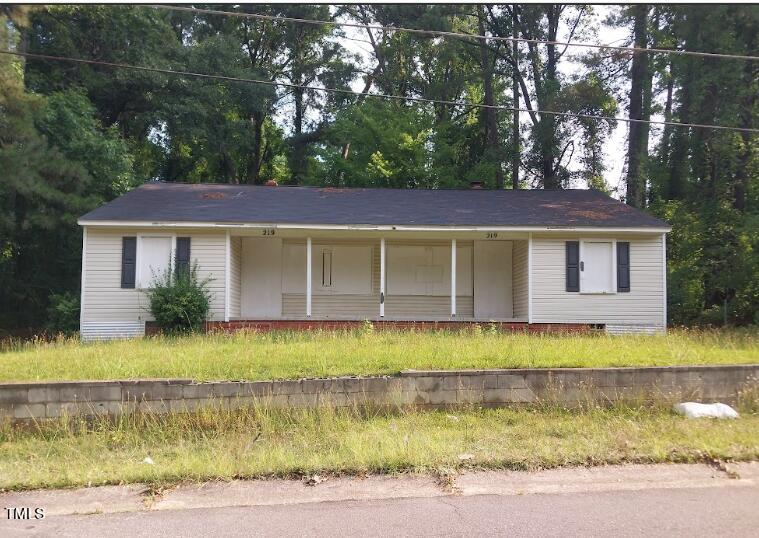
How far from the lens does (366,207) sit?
1733 cm

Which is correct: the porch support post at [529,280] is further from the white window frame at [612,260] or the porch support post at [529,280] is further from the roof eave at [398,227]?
the white window frame at [612,260]

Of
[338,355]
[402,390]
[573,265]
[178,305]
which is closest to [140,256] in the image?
[178,305]

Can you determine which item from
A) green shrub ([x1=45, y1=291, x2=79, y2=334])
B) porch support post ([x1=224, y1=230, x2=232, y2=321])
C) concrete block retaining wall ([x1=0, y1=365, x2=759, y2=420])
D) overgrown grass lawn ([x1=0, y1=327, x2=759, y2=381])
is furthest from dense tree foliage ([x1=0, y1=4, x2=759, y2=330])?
concrete block retaining wall ([x1=0, y1=365, x2=759, y2=420])

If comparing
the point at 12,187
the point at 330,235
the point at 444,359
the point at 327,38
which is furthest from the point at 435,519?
the point at 327,38

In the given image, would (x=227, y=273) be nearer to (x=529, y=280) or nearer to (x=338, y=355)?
(x=338, y=355)

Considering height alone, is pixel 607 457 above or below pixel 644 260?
below

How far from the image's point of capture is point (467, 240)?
58.0ft

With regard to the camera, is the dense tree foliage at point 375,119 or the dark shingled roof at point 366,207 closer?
the dark shingled roof at point 366,207

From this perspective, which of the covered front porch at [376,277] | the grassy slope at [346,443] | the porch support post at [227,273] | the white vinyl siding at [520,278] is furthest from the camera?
the covered front porch at [376,277]

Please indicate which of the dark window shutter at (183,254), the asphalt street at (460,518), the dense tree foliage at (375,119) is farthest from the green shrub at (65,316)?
the asphalt street at (460,518)

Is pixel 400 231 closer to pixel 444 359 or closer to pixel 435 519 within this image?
pixel 444 359

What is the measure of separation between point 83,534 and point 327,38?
115 feet

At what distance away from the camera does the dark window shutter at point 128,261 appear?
49.6 ft

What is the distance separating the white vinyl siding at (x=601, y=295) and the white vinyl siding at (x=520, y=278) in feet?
1.96
